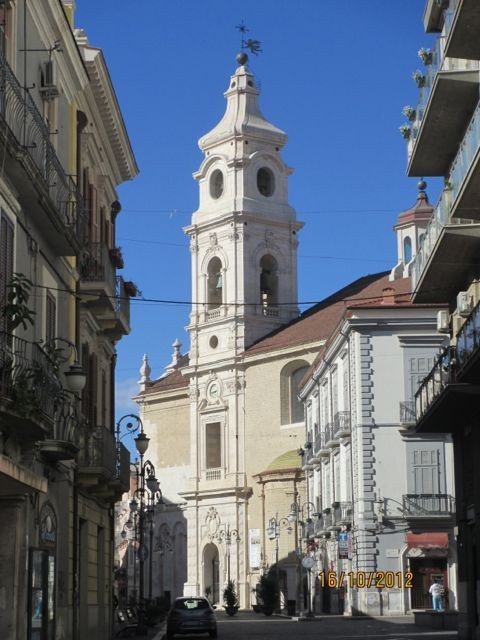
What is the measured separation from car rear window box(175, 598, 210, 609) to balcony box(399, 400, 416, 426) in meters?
14.5

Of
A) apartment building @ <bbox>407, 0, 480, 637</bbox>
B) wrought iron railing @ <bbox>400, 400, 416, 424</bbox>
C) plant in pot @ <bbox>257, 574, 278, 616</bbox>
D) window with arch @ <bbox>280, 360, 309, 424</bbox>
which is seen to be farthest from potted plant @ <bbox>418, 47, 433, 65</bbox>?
window with arch @ <bbox>280, 360, 309, 424</bbox>

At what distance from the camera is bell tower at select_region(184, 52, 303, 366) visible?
79.9 metres

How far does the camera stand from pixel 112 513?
102 feet

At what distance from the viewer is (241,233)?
7988 cm

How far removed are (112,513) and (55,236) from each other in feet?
42.5

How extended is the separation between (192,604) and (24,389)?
74.9ft

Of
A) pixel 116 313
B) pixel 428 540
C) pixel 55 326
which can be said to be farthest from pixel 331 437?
pixel 55 326

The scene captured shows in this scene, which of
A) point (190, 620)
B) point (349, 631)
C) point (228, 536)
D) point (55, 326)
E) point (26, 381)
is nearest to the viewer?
point (26, 381)

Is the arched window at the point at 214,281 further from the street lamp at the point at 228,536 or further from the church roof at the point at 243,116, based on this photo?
the street lamp at the point at 228,536

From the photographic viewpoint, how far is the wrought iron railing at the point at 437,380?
2561 cm

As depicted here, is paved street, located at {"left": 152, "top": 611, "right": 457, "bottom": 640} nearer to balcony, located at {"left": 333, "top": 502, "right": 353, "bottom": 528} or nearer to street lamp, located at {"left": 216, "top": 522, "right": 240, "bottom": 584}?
balcony, located at {"left": 333, "top": 502, "right": 353, "bottom": 528}

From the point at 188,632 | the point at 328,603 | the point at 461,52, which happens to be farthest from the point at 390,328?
the point at 461,52
